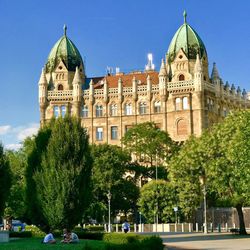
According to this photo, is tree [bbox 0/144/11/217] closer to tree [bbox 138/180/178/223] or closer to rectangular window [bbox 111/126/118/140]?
tree [bbox 138/180/178/223]

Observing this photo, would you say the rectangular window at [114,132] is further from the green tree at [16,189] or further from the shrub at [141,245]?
the shrub at [141,245]

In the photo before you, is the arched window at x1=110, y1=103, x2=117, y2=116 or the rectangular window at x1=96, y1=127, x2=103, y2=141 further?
the arched window at x1=110, y1=103, x2=117, y2=116

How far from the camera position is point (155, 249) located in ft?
115

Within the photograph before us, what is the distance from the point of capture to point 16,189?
281ft

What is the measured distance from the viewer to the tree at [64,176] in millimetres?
54156

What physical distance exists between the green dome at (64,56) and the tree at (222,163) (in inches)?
2799

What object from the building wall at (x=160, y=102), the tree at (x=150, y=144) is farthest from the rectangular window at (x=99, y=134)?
the tree at (x=150, y=144)

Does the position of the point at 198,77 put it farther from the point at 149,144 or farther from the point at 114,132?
the point at 114,132

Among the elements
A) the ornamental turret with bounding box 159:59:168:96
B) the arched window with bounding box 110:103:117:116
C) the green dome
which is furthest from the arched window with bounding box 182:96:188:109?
the green dome

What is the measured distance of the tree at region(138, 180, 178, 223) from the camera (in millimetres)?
91875

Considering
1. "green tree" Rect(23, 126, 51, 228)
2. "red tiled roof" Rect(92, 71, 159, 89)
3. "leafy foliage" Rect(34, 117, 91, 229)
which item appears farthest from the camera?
"red tiled roof" Rect(92, 71, 159, 89)

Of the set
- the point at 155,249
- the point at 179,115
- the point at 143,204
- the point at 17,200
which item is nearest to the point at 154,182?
the point at 143,204

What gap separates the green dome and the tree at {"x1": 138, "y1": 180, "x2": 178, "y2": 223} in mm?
55862

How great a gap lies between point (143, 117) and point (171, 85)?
29.4ft
